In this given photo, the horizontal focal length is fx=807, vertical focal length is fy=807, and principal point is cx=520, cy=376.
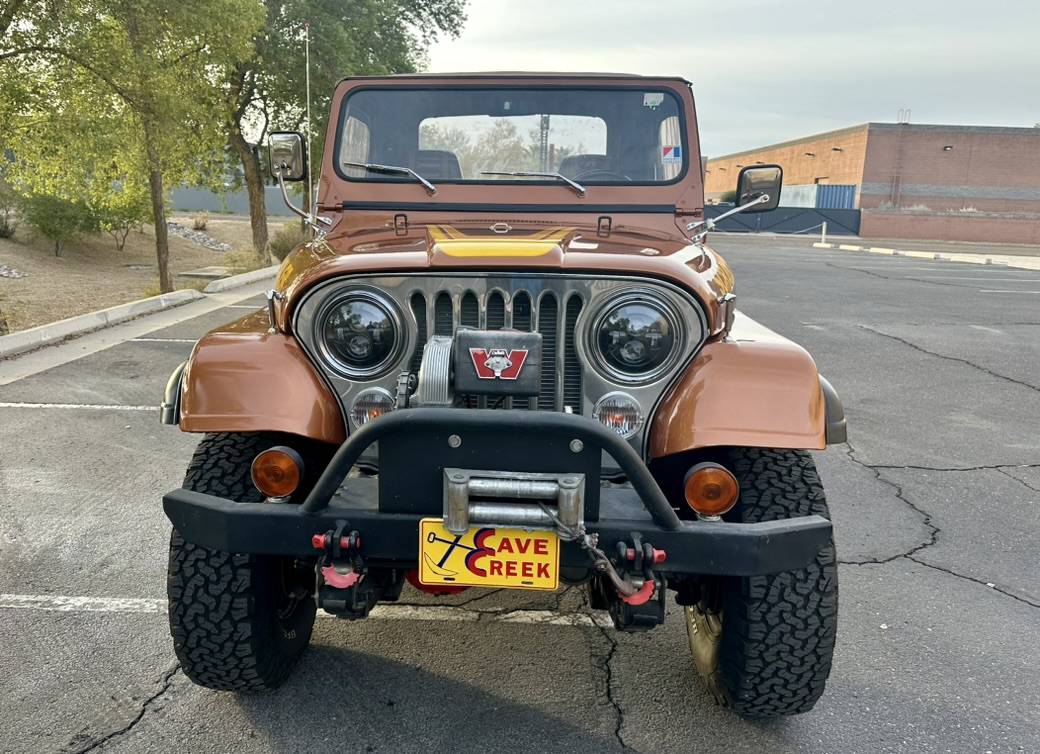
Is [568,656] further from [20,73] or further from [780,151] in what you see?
[780,151]

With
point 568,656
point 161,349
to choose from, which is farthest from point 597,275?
point 161,349

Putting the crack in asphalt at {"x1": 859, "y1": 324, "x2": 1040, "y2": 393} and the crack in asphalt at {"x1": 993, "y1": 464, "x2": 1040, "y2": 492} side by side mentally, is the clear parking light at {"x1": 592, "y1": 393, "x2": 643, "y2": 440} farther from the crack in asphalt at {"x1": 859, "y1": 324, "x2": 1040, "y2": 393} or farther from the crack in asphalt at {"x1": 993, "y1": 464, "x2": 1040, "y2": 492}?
the crack in asphalt at {"x1": 859, "y1": 324, "x2": 1040, "y2": 393}

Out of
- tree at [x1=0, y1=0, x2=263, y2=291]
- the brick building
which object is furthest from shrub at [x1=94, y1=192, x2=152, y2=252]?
the brick building

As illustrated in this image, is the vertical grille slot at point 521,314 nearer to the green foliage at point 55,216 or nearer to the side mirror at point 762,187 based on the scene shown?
the side mirror at point 762,187

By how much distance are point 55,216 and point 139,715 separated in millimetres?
16927

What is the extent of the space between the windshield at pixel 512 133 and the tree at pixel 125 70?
6593 mm

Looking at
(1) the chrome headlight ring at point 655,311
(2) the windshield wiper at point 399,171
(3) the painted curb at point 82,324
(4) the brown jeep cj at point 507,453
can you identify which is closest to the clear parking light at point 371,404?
(4) the brown jeep cj at point 507,453

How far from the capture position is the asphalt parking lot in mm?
2443

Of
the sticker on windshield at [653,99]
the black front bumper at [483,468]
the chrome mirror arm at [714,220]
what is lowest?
the black front bumper at [483,468]

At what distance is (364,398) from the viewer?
2.33 meters

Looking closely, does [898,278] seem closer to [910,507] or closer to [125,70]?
[910,507]

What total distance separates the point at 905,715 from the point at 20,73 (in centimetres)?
957

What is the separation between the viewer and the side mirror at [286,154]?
3.58m

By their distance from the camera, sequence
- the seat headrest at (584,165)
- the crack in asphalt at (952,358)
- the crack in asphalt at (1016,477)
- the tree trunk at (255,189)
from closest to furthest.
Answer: the seat headrest at (584,165) → the crack in asphalt at (1016,477) → the crack in asphalt at (952,358) → the tree trunk at (255,189)
